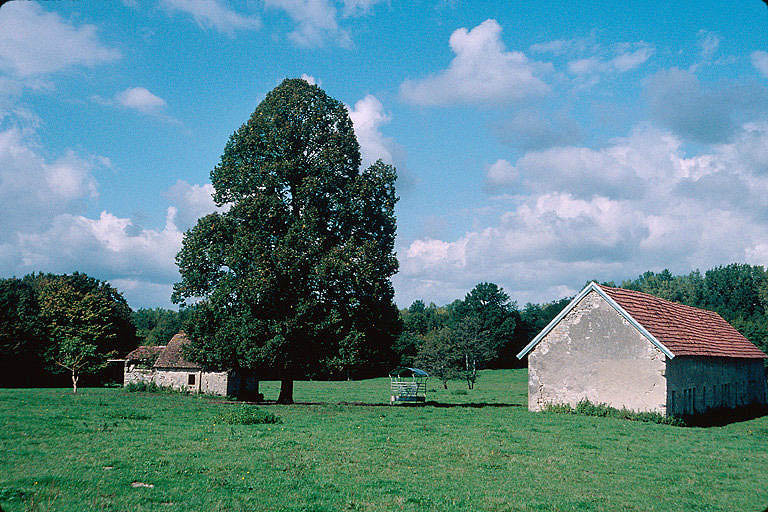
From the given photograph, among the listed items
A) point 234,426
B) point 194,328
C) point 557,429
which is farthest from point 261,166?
point 557,429

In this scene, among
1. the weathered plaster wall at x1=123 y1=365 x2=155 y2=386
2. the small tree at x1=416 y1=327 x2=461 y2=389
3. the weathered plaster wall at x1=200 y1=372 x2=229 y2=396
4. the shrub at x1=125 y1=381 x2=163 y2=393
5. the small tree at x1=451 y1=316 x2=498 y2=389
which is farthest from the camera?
the small tree at x1=451 y1=316 x2=498 y2=389

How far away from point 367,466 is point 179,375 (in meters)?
40.3

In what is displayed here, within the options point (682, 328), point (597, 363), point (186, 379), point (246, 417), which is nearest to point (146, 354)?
point (186, 379)

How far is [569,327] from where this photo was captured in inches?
1277

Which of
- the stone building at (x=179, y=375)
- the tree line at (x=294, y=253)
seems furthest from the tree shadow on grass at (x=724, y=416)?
the stone building at (x=179, y=375)

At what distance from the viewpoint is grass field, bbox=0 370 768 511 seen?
1155 centimetres

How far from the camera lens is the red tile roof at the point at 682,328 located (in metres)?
30.2

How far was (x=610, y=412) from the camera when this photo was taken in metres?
30.0

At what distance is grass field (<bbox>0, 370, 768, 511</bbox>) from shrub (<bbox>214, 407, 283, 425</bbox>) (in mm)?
628

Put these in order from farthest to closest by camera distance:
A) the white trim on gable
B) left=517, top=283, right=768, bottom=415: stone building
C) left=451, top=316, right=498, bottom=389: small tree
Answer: left=451, top=316, right=498, bottom=389: small tree < left=517, top=283, right=768, bottom=415: stone building < the white trim on gable

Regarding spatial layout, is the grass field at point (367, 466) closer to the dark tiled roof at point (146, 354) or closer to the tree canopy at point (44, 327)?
the dark tiled roof at point (146, 354)

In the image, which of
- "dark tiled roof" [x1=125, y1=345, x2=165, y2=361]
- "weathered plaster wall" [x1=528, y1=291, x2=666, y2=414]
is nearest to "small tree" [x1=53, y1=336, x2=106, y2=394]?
"dark tiled roof" [x1=125, y1=345, x2=165, y2=361]

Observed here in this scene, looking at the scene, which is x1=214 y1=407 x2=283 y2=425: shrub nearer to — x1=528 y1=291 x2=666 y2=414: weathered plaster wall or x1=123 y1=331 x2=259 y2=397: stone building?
x1=528 y1=291 x2=666 y2=414: weathered plaster wall

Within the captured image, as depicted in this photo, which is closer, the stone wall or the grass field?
the grass field
